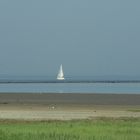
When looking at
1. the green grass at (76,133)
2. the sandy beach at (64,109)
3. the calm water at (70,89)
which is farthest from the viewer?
the calm water at (70,89)

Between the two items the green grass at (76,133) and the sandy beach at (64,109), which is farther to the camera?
the sandy beach at (64,109)

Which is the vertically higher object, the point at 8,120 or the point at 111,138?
the point at 8,120

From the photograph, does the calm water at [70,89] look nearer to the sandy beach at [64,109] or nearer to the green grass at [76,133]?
the sandy beach at [64,109]

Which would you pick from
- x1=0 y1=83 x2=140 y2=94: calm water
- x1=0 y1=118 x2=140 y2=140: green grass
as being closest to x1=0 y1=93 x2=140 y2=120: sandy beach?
x1=0 y1=118 x2=140 y2=140: green grass

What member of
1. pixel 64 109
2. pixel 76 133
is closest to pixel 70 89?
pixel 64 109

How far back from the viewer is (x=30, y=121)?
34781mm

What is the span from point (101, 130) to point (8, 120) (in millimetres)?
9059

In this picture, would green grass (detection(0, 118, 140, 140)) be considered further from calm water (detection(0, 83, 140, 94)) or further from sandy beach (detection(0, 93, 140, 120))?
calm water (detection(0, 83, 140, 94))

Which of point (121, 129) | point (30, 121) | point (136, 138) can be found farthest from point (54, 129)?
point (30, 121)

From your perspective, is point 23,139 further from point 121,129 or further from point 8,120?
point 8,120

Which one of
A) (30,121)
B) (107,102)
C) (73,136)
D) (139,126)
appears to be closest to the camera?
(73,136)

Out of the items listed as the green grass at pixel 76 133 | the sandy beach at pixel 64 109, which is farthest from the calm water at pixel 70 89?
Result: the green grass at pixel 76 133

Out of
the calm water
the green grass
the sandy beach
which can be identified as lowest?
the green grass

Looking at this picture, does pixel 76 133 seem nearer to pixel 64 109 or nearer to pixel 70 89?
pixel 64 109
